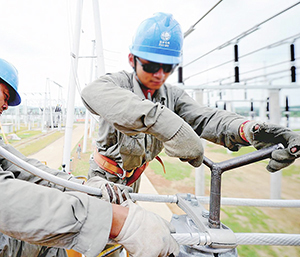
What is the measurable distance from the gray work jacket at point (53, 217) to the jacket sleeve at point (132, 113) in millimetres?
380

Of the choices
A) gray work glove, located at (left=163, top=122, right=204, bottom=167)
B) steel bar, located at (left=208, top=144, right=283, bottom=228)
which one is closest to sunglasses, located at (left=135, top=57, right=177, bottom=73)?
gray work glove, located at (left=163, top=122, right=204, bottom=167)

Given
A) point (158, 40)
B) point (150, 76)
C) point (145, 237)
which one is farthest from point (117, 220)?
point (158, 40)

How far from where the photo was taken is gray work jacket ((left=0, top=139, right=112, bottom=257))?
0.58 meters

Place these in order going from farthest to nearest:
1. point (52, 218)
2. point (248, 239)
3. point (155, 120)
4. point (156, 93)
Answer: point (156, 93) → point (155, 120) → point (248, 239) → point (52, 218)

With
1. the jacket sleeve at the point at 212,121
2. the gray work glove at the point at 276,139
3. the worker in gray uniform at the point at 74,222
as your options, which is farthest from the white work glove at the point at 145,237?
the jacket sleeve at the point at 212,121

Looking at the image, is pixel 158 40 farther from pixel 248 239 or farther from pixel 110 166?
pixel 248 239

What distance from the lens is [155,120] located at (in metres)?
0.89

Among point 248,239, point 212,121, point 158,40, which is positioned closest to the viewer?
point 248,239

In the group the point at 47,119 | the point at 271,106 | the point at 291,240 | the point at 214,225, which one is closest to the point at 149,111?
the point at 214,225

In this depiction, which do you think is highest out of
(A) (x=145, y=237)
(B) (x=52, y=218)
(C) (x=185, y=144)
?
(C) (x=185, y=144)

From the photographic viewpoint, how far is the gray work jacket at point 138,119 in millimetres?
895

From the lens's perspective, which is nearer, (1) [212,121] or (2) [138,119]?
(2) [138,119]

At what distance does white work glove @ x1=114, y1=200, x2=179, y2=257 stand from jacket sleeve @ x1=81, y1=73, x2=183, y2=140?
0.36 m

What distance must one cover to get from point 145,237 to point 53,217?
0.32 meters
